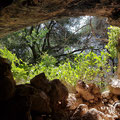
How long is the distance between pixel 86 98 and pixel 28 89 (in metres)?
1.52

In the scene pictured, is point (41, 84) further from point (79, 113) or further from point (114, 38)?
point (114, 38)

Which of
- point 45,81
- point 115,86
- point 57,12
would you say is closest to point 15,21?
point 57,12

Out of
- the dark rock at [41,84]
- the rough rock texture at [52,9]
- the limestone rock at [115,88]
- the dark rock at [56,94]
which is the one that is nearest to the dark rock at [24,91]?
the dark rock at [41,84]

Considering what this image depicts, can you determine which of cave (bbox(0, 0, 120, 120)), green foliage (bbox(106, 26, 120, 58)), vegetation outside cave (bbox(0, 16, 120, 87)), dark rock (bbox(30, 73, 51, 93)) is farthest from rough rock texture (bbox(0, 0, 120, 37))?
green foliage (bbox(106, 26, 120, 58))

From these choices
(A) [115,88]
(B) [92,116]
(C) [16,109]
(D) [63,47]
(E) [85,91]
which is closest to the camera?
(C) [16,109]

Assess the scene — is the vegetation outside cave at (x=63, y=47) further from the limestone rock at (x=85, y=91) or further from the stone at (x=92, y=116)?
the stone at (x=92, y=116)

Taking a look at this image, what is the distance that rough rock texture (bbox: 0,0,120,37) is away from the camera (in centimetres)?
145

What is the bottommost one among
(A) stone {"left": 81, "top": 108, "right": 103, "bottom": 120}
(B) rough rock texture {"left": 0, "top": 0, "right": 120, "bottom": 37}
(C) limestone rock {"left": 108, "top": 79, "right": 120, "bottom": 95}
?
(C) limestone rock {"left": 108, "top": 79, "right": 120, "bottom": 95}

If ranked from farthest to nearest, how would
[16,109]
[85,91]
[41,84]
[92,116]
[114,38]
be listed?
[114,38] < [85,91] < [41,84] < [92,116] < [16,109]

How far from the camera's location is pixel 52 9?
1665mm

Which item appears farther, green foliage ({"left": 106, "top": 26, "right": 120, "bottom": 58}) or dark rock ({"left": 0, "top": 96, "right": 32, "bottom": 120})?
green foliage ({"left": 106, "top": 26, "right": 120, "bottom": 58})

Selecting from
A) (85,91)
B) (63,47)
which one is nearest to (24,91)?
(85,91)

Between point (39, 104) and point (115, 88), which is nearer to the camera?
point (39, 104)

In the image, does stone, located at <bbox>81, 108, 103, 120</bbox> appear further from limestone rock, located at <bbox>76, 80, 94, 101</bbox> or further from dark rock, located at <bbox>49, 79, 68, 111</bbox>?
limestone rock, located at <bbox>76, 80, 94, 101</bbox>
